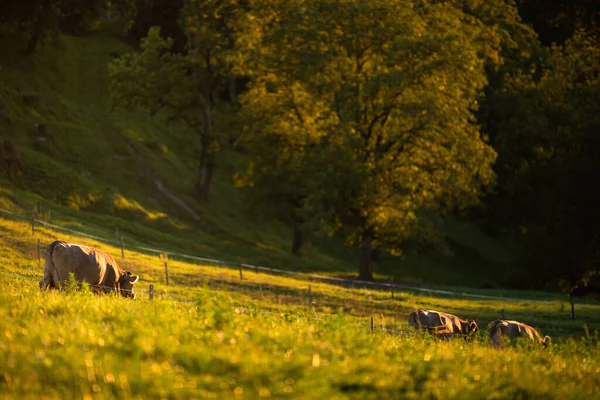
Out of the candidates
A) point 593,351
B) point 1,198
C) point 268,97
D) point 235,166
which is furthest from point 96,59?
point 593,351

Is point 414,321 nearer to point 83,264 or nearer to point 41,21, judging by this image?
point 83,264

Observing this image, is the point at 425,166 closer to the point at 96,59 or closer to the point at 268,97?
the point at 268,97

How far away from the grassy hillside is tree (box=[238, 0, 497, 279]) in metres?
8.97

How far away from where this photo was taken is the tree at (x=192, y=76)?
57.8 metres

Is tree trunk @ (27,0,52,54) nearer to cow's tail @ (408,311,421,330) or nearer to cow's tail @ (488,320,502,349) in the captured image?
cow's tail @ (408,311,421,330)

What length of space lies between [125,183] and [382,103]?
2039cm

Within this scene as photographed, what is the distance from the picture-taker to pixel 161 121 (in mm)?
77125

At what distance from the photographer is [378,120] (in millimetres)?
49875

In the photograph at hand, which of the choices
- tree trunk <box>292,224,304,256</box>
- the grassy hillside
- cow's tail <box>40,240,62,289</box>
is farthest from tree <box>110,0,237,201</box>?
cow's tail <box>40,240,62,289</box>

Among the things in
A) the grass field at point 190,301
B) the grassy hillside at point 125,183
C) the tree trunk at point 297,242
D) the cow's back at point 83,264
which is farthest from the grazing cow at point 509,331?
the tree trunk at point 297,242

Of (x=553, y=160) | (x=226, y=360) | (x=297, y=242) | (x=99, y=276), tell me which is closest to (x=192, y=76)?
(x=297, y=242)

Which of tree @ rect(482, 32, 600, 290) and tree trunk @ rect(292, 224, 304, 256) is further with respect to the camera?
tree trunk @ rect(292, 224, 304, 256)

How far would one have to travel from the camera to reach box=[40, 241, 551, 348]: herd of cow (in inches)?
834

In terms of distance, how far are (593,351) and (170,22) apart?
71.9m
